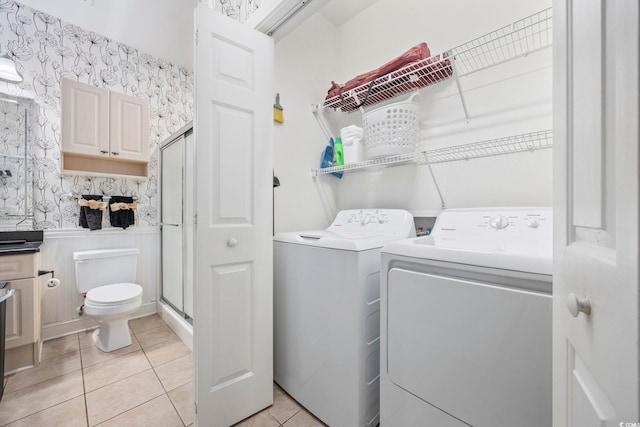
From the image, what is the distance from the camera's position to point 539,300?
0.75 m

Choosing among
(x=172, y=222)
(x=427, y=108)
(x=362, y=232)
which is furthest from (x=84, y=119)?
(x=427, y=108)

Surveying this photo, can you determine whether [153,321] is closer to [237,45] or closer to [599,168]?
[237,45]

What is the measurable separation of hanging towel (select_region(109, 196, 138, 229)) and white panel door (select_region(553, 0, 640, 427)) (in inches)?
125

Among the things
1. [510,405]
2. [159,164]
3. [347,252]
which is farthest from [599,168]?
[159,164]

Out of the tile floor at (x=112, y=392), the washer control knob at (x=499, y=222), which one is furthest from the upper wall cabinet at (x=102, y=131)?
the washer control knob at (x=499, y=222)

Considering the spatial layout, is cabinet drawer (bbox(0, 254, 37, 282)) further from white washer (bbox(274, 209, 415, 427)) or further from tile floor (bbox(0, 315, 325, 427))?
white washer (bbox(274, 209, 415, 427))

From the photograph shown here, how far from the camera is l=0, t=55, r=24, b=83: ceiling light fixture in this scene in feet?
6.56

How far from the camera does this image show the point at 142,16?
2.22m

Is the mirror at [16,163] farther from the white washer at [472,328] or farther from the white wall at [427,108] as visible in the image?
the white washer at [472,328]

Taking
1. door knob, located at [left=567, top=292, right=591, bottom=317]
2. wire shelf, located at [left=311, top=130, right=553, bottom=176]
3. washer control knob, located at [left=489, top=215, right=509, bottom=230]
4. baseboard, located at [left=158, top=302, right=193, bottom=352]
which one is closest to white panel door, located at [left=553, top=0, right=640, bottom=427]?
door knob, located at [left=567, top=292, right=591, bottom=317]

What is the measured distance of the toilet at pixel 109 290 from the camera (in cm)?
197

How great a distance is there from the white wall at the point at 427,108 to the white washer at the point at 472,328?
1.14 ft

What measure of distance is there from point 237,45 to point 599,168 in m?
1.55

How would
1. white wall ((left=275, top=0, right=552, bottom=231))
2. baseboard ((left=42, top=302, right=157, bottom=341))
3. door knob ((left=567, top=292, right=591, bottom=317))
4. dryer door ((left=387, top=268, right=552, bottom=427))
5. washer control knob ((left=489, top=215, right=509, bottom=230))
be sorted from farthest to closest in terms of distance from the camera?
1. baseboard ((left=42, top=302, right=157, bottom=341))
2. white wall ((left=275, top=0, right=552, bottom=231))
3. washer control knob ((left=489, top=215, right=509, bottom=230))
4. dryer door ((left=387, top=268, right=552, bottom=427))
5. door knob ((left=567, top=292, right=591, bottom=317))
